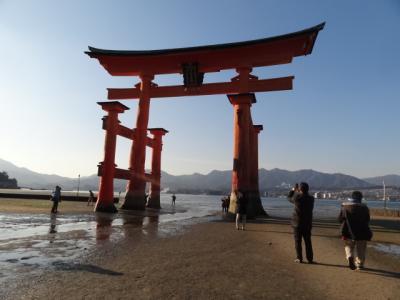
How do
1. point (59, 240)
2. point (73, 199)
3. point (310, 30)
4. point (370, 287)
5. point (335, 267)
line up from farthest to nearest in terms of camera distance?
point (73, 199)
point (310, 30)
point (59, 240)
point (335, 267)
point (370, 287)

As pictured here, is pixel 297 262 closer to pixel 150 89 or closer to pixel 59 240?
pixel 59 240

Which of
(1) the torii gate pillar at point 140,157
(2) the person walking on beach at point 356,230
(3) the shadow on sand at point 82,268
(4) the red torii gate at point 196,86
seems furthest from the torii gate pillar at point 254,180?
(3) the shadow on sand at point 82,268

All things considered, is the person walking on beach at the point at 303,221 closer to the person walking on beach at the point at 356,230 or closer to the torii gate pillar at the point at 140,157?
the person walking on beach at the point at 356,230

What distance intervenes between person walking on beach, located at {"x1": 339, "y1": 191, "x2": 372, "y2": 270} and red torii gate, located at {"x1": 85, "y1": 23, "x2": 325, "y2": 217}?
12.8 m

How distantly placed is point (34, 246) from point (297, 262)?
600 centimetres

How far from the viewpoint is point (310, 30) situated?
18.2m

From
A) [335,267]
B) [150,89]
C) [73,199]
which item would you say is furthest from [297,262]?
[73,199]

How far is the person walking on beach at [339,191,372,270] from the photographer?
19.1 ft

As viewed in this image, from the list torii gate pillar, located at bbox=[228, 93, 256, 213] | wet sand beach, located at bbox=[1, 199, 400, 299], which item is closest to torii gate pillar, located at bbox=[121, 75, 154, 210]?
torii gate pillar, located at bbox=[228, 93, 256, 213]

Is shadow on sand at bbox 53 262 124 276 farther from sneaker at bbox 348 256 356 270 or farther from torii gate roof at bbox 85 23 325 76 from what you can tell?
torii gate roof at bbox 85 23 325 76

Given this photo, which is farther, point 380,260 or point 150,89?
point 150,89

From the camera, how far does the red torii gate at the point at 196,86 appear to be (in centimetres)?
1947

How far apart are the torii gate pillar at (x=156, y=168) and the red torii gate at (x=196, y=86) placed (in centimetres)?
568

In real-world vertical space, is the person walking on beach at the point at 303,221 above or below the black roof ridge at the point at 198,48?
below
